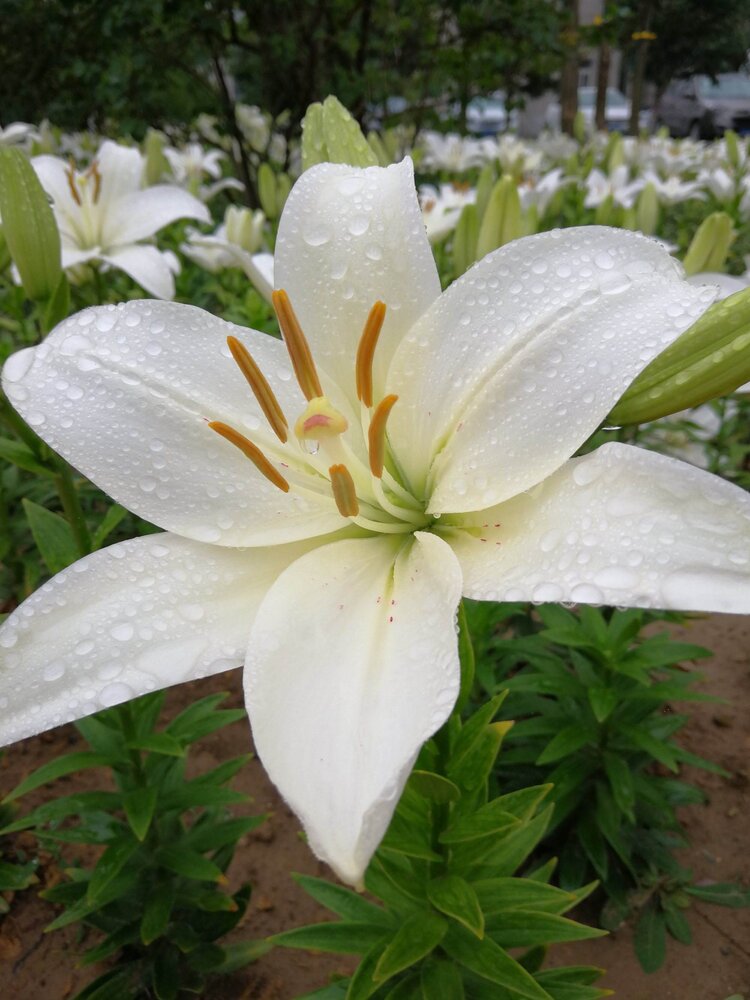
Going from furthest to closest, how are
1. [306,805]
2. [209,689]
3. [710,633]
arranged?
1. [710,633]
2. [209,689]
3. [306,805]

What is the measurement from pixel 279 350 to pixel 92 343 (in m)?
0.18

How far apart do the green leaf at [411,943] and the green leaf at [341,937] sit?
0.11 m

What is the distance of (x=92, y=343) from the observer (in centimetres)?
78

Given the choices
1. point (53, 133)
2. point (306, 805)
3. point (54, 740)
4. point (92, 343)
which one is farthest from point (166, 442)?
point (53, 133)

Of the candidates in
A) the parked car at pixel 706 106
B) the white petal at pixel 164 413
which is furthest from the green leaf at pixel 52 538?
the parked car at pixel 706 106

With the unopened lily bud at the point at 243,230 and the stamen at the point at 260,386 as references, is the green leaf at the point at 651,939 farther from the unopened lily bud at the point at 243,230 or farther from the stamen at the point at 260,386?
the unopened lily bud at the point at 243,230

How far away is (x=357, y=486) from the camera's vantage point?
2.65 ft

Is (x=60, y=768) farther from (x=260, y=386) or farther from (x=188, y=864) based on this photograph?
(x=260, y=386)

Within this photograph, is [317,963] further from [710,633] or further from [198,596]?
[710,633]

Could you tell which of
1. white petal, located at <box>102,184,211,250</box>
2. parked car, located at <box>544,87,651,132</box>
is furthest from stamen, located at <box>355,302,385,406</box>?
parked car, located at <box>544,87,651,132</box>

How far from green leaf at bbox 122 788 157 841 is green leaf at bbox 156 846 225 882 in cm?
13

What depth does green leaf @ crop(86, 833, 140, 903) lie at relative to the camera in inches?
46.7

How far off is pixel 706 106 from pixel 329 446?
19.6 meters

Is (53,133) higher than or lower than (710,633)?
higher
